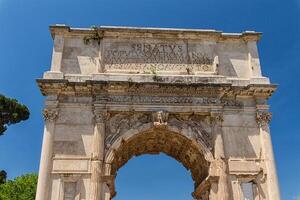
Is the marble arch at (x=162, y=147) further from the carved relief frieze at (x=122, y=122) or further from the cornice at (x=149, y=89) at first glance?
the cornice at (x=149, y=89)

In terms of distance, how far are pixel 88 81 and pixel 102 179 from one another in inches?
142

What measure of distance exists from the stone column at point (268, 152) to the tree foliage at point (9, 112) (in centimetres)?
1438

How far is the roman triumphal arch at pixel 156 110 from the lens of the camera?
42.9 feet

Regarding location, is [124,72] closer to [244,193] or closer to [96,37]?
[96,37]

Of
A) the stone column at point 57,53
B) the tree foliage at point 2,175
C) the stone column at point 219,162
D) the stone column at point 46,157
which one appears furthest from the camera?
the tree foliage at point 2,175

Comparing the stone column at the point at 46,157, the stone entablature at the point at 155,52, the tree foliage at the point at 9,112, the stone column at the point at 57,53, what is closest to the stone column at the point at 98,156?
the stone column at the point at 46,157

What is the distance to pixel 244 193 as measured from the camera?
13.1m

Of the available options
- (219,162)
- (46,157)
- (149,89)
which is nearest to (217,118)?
(219,162)

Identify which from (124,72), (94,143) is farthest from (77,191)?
(124,72)

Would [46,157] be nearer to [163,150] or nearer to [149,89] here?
[149,89]

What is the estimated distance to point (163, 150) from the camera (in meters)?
16.2

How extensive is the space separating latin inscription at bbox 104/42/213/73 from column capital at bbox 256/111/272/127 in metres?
2.61

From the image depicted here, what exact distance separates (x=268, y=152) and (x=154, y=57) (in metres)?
5.72

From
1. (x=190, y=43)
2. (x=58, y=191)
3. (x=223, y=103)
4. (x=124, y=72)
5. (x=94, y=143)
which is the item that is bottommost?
(x=58, y=191)
